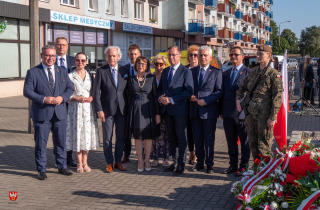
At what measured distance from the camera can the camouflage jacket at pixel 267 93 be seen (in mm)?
5367

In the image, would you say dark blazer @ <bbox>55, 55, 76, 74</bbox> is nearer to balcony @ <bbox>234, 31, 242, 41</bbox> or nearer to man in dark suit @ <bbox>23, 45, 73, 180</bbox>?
man in dark suit @ <bbox>23, 45, 73, 180</bbox>

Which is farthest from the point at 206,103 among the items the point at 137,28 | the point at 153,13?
the point at 153,13

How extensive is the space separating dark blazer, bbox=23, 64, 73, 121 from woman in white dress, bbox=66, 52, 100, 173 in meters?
0.27

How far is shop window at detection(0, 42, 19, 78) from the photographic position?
1755 cm

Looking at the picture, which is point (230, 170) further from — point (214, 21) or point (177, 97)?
point (214, 21)

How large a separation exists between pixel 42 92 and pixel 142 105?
5.47 ft

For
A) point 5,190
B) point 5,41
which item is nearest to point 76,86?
point 5,190

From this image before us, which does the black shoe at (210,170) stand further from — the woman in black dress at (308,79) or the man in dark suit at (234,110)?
the woman in black dress at (308,79)

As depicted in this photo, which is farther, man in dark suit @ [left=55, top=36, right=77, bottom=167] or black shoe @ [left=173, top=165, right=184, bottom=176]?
man in dark suit @ [left=55, top=36, right=77, bottom=167]

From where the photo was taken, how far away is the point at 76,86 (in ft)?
21.2

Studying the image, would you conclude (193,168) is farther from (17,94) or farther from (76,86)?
(17,94)

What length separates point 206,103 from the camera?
6125 mm

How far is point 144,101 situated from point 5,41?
13.4 meters

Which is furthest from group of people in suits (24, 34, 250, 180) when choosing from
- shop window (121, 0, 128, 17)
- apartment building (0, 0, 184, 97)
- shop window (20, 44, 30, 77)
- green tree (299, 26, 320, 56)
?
green tree (299, 26, 320, 56)
